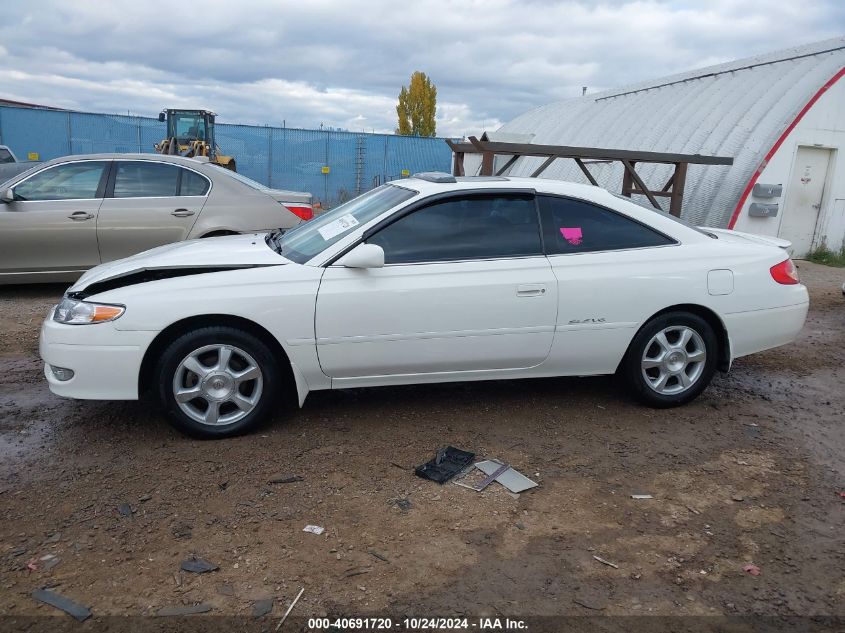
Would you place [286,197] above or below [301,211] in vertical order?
above

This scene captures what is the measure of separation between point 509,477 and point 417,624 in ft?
4.17

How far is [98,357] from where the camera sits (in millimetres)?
3793

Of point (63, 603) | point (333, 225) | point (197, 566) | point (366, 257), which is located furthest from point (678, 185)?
point (63, 603)

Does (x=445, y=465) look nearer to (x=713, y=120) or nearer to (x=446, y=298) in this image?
(x=446, y=298)

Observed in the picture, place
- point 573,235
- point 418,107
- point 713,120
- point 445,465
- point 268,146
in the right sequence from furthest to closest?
point 418,107
point 268,146
point 713,120
point 573,235
point 445,465

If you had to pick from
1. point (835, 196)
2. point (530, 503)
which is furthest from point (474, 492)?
point (835, 196)

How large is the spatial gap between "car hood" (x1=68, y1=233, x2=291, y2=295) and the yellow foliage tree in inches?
1828

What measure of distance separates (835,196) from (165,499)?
13686 mm

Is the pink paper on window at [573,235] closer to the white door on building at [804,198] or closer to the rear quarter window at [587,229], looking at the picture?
the rear quarter window at [587,229]

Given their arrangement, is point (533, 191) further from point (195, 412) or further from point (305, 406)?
point (195, 412)

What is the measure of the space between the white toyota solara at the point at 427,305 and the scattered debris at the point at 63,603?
4.55 feet

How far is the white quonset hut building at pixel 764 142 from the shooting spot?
38.8 feet

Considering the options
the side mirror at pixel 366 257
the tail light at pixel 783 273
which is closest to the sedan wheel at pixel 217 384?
the side mirror at pixel 366 257

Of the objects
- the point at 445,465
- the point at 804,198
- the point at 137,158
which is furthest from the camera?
the point at 804,198
